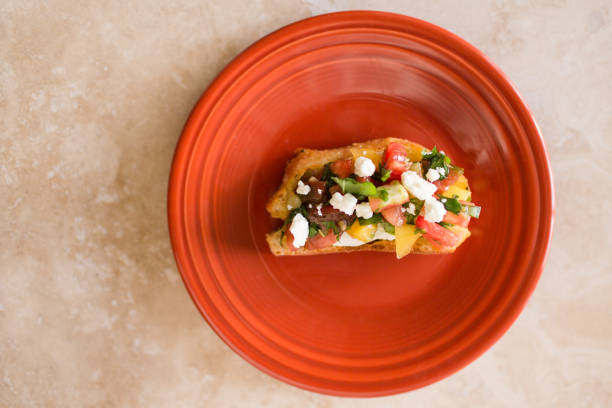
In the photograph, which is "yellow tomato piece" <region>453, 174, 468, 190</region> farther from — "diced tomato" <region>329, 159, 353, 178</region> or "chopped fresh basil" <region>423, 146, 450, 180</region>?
"diced tomato" <region>329, 159, 353, 178</region>

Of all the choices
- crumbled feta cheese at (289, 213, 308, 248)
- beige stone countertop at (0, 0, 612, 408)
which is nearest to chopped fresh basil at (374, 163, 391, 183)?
crumbled feta cheese at (289, 213, 308, 248)

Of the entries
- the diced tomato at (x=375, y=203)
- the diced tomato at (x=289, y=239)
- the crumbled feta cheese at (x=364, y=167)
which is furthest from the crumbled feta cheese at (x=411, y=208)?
the diced tomato at (x=289, y=239)

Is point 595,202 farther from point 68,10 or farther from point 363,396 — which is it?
point 68,10

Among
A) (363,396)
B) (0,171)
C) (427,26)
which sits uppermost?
(427,26)

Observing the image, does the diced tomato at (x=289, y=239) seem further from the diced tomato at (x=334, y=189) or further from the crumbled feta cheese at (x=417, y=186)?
the crumbled feta cheese at (x=417, y=186)

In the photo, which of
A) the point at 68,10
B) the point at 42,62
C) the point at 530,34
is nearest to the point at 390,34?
the point at 530,34
